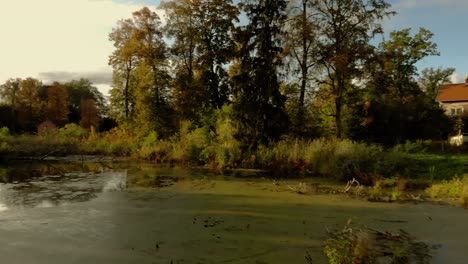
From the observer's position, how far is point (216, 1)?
1035 inches

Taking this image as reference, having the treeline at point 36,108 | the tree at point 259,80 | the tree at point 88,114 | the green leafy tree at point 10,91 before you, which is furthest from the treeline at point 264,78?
the green leafy tree at point 10,91

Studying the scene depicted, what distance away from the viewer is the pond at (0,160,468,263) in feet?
19.7

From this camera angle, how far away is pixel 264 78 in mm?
18547

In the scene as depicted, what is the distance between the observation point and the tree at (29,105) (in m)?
44.7

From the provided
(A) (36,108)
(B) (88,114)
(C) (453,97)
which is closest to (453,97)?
(C) (453,97)

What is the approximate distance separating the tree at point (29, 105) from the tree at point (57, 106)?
1.13 metres

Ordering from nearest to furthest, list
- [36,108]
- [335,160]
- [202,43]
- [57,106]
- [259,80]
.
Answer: [335,160] < [259,80] < [202,43] < [36,108] < [57,106]

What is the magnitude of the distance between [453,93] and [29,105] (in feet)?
161

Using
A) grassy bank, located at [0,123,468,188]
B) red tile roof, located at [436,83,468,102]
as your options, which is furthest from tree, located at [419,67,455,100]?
grassy bank, located at [0,123,468,188]

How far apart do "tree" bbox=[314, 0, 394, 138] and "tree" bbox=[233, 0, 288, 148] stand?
281 cm

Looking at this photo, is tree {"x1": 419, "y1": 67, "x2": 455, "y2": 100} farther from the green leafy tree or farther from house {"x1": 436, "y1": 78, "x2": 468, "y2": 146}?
the green leafy tree

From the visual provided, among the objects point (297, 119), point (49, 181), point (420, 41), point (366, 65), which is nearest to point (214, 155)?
point (297, 119)

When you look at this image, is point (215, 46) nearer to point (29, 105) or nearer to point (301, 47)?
point (301, 47)

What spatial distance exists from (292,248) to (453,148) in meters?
19.7
